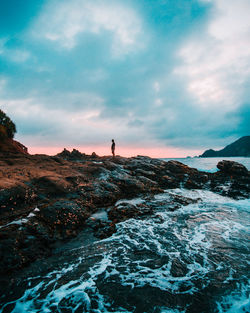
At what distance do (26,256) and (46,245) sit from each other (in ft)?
3.07

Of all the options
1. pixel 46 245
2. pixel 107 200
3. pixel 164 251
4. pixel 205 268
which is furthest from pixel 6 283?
pixel 107 200

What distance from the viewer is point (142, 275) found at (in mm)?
5258

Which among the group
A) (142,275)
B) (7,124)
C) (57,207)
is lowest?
(142,275)

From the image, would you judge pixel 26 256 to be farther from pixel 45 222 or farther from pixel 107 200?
pixel 107 200

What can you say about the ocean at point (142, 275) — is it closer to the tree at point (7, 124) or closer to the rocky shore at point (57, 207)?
the rocky shore at point (57, 207)

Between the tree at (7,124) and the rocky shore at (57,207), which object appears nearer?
the rocky shore at (57,207)

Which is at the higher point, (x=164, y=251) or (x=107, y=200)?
(x=107, y=200)

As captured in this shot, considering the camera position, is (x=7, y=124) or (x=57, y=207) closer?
(x=57, y=207)

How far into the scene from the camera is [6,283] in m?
4.68

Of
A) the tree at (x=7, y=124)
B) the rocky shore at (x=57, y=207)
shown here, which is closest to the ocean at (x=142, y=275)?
the rocky shore at (x=57, y=207)

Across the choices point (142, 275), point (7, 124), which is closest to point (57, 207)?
point (142, 275)

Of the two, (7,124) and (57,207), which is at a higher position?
(7,124)

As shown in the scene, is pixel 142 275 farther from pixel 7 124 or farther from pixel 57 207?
pixel 7 124

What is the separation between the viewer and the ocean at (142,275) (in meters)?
4.16
